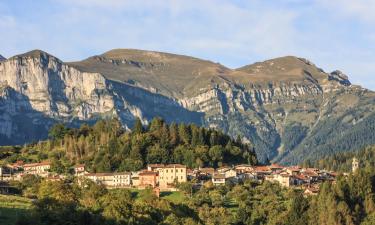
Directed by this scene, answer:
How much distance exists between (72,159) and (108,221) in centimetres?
8937

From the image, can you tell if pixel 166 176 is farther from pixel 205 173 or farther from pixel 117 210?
pixel 117 210

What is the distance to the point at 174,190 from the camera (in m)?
173

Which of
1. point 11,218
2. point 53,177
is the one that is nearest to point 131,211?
point 11,218

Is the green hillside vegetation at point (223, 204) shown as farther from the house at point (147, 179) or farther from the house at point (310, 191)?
the house at point (147, 179)

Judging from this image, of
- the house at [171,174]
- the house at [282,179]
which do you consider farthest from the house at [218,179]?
the house at [282,179]

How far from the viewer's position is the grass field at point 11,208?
98875 mm

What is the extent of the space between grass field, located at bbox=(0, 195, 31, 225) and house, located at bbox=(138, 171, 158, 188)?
171ft

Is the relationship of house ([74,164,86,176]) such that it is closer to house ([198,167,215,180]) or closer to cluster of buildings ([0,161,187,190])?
cluster of buildings ([0,161,187,190])

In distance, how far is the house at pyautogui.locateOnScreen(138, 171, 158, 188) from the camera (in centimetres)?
17675

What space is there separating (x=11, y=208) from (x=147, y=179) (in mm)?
68384

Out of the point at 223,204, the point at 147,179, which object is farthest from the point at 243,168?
the point at 223,204

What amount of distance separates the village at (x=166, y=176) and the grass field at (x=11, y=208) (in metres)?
43.3

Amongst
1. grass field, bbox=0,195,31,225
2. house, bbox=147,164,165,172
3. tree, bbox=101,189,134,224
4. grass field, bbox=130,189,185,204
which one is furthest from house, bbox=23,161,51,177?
tree, bbox=101,189,134,224

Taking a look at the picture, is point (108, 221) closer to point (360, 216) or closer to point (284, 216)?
point (284, 216)
